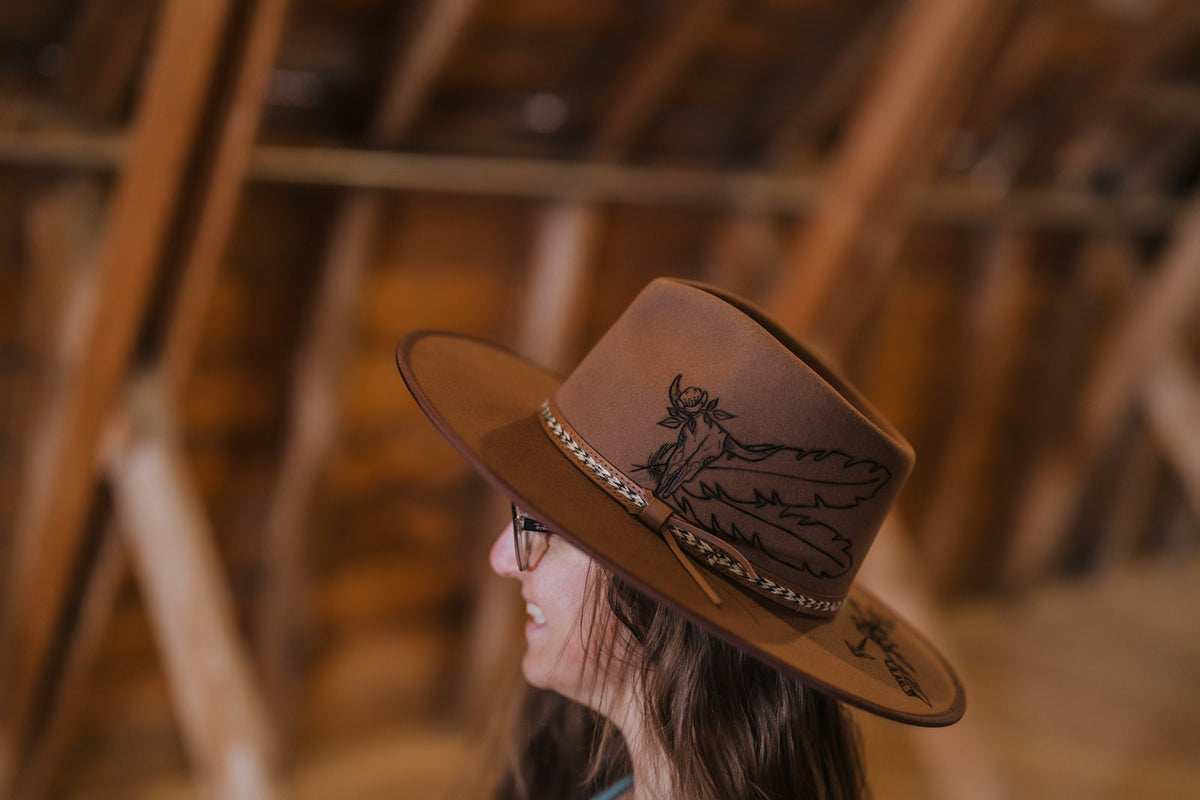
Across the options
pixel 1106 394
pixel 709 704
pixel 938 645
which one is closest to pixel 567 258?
pixel 938 645

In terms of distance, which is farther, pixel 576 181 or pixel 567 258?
pixel 567 258

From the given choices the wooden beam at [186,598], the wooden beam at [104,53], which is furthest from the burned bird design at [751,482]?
the wooden beam at [104,53]

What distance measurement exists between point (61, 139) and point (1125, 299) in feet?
12.9

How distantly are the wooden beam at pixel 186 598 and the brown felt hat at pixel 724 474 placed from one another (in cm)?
116

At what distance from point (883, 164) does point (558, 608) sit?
1.49 meters

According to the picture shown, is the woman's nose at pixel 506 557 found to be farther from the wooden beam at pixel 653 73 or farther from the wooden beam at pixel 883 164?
A: the wooden beam at pixel 653 73

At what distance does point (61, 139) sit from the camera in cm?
202

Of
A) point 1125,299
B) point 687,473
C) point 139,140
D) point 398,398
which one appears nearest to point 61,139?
point 139,140

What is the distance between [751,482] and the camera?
38.2 inches

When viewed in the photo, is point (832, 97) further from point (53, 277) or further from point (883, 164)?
point (53, 277)

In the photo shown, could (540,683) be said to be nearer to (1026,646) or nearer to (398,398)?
(398,398)

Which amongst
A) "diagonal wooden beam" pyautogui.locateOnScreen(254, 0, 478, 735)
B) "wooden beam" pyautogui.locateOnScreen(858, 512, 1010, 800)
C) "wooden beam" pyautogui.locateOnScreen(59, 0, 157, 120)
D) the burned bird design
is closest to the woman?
the burned bird design

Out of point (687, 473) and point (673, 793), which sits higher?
point (687, 473)

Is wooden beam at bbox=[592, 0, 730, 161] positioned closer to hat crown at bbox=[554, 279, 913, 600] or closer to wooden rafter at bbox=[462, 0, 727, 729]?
wooden rafter at bbox=[462, 0, 727, 729]
